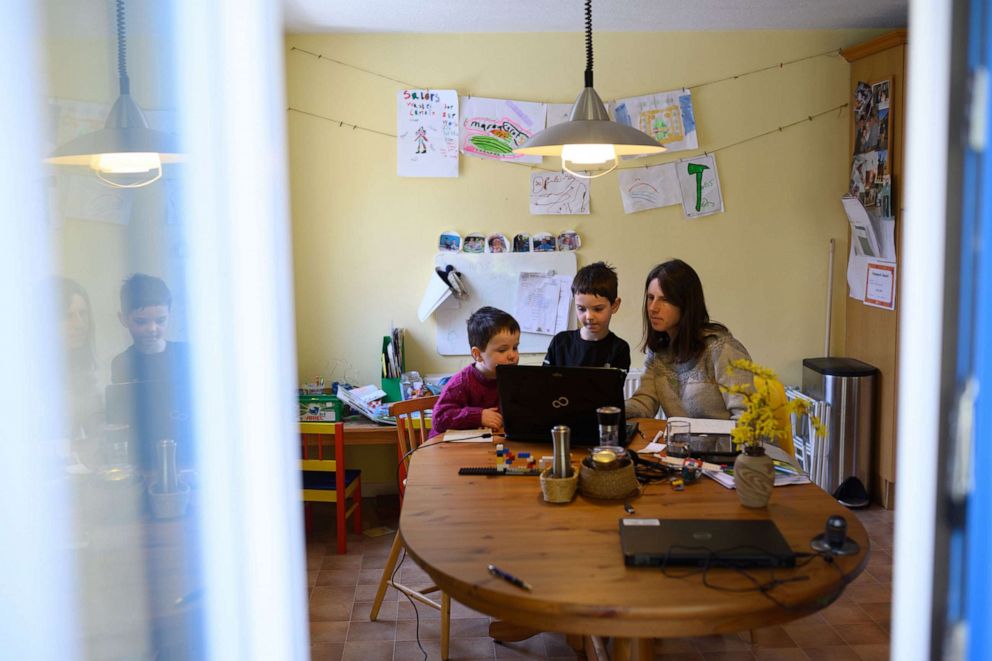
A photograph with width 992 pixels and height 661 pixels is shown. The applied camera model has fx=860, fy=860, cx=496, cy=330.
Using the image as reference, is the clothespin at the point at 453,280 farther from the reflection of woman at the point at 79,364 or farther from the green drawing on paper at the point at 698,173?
the reflection of woman at the point at 79,364

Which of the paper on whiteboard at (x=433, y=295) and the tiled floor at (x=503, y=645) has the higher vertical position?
the paper on whiteboard at (x=433, y=295)

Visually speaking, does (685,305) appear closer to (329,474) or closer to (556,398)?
(556,398)

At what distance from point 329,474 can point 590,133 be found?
230cm

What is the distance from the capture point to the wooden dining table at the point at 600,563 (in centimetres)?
154

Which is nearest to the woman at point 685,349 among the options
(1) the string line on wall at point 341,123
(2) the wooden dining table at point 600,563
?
(2) the wooden dining table at point 600,563

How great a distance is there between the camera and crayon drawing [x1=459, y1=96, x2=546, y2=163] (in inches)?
171

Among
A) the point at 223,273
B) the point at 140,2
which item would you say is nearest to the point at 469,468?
the point at 223,273

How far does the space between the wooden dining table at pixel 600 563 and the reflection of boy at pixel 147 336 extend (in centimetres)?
84

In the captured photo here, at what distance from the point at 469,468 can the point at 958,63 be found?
1.74m

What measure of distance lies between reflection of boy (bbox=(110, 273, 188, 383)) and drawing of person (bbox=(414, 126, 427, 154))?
3.47 meters

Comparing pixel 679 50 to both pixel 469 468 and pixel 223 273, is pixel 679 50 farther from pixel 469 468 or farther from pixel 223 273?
pixel 223 273

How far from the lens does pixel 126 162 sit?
3.11 feet

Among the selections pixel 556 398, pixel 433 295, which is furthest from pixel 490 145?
pixel 556 398

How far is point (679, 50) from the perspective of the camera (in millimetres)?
4375
